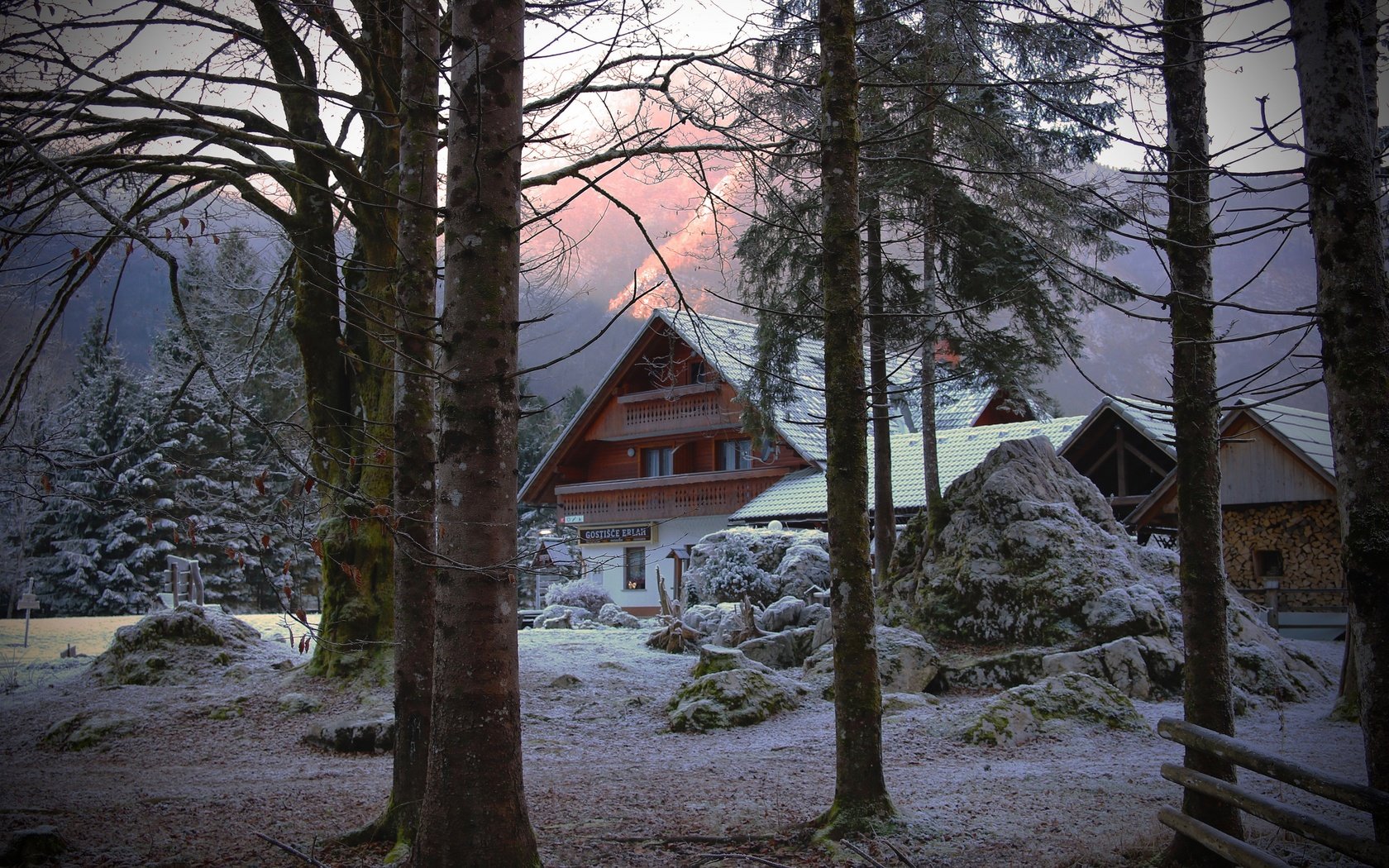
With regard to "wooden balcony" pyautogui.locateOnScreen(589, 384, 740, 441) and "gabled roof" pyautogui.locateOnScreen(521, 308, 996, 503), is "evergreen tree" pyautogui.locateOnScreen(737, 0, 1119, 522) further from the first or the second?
"wooden balcony" pyautogui.locateOnScreen(589, 384, 740, 441)

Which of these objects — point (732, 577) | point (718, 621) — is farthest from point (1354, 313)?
point (732, 577)

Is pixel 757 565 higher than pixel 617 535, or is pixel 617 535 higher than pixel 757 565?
pixel 617 535

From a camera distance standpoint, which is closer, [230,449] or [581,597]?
[230,449]

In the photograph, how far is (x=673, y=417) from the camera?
31.1m

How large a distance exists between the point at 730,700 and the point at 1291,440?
574 inches

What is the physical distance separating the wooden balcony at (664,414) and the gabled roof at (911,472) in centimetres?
275

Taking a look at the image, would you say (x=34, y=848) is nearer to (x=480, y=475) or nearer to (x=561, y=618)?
(x=480, y=475)

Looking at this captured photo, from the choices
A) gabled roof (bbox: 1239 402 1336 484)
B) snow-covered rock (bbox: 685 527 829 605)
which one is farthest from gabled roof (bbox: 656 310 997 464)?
gabled roof (bbox: 1239 402 1336 484)

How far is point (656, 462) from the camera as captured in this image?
3341cm

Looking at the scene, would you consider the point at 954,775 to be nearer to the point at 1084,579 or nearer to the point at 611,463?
the point at 1084,579

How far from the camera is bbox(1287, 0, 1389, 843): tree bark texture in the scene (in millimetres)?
3723

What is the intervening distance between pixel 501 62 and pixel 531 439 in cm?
4520

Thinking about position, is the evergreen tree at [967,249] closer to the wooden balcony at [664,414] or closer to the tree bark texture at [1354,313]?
the tree bark texture at [1354,313]

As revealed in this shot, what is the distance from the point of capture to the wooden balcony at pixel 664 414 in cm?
2989
